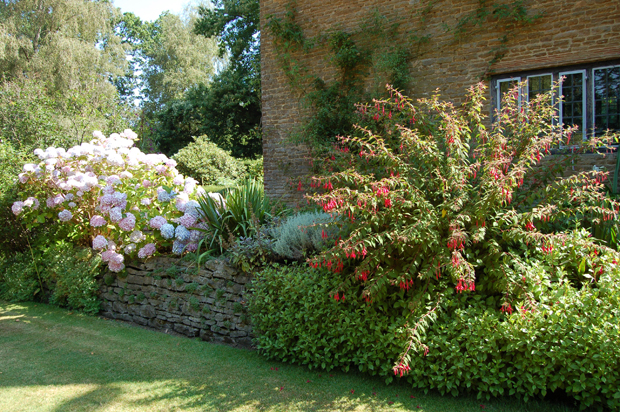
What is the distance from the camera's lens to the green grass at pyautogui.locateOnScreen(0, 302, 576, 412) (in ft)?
11.0

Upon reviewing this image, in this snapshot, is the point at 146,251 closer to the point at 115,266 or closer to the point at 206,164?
the point at 115,266

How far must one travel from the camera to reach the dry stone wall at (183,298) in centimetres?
486

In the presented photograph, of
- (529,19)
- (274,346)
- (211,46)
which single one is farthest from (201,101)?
(274,346)

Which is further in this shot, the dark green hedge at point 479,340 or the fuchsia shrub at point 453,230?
the fuchsia shrub at point 453,230

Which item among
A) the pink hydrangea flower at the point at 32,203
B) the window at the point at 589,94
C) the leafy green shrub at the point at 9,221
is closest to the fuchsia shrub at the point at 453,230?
the window at the point at 589,94

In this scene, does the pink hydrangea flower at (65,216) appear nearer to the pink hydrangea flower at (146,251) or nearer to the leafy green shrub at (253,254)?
the pink hydrangea flower at (146,251)

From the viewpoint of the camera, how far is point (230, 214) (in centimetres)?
592

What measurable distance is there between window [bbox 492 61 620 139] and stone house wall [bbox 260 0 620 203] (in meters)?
0.15

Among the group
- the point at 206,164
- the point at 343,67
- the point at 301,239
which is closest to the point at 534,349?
the point at 301,239

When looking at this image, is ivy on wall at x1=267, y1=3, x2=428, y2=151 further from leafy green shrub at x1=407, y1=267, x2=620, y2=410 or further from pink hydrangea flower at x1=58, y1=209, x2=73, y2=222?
leafy green shrub at x1=407, y1=267, x2=620, y2=410

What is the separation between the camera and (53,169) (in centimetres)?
657

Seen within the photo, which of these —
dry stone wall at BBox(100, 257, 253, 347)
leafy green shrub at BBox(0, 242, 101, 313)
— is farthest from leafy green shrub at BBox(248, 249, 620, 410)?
leafy green shrub at BBox(0, 242, 101, 313)

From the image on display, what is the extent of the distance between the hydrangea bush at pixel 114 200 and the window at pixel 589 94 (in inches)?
222

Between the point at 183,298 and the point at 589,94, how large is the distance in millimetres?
6518
